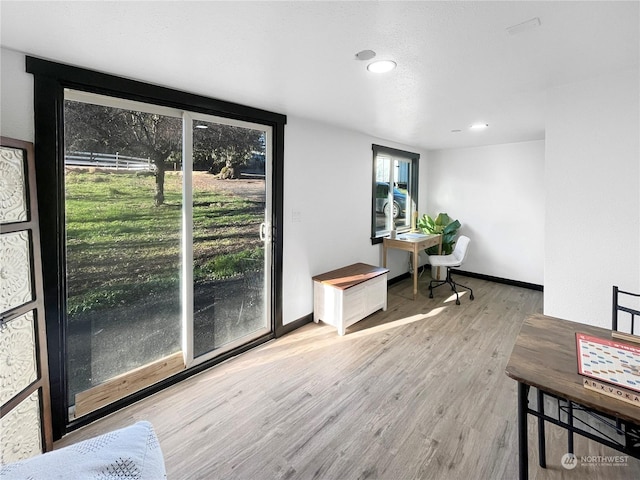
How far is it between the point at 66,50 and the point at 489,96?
284cm

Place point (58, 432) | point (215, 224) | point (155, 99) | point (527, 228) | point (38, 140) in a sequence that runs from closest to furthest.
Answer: point (38, 140) → point (58, 432) → point (155, 99) → point (215, 224) → point (527, 228)

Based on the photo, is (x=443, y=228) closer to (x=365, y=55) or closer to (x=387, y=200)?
(x=387, y=200)

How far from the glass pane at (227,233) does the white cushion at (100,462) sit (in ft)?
5.98

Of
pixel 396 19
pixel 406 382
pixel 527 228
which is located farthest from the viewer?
pixel 527 228

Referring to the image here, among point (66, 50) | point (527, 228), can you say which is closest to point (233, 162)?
point (66, 50)

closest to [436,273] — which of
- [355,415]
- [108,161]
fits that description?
[355,415]

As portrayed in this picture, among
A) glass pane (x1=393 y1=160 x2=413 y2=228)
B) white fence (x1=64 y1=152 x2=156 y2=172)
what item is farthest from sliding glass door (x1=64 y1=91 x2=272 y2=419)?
glass pane (x1=393 y1=160 x2=413 y2=228)

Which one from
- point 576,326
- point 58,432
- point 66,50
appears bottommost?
point 58,432

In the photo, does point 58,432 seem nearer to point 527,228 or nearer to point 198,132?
point 198,132

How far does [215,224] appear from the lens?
2682 mm

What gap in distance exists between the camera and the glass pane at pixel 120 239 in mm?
2006

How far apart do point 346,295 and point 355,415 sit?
4.34 ft

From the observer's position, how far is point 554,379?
1.16 m

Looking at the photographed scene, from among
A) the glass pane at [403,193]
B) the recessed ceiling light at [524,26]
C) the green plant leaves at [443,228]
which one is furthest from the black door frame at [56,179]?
the green plant leaves at [443,228]
